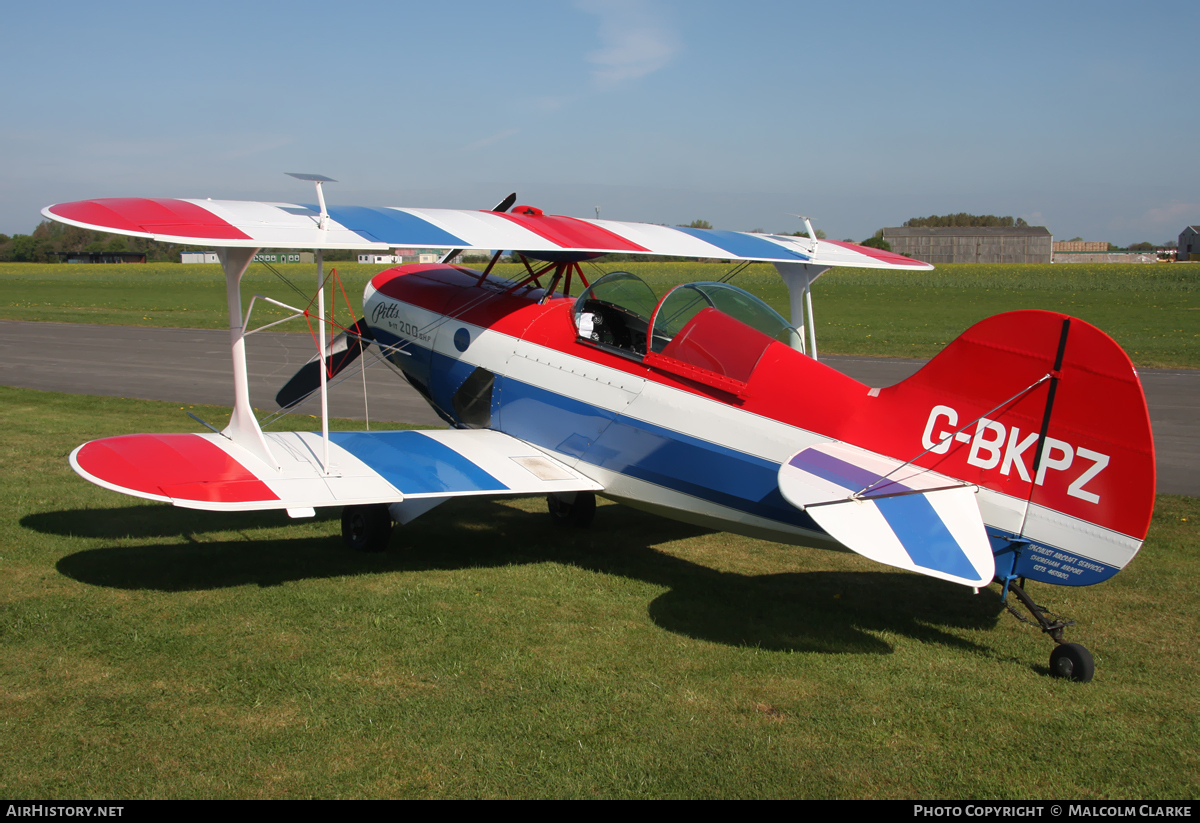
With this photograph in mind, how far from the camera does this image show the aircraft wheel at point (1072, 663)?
4730 millimetres

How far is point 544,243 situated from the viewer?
674cm

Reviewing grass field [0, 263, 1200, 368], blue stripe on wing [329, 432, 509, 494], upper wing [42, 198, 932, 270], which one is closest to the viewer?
upper wing [42, 198, 932, 270]

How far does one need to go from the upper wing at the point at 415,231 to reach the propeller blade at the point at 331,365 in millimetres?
2198

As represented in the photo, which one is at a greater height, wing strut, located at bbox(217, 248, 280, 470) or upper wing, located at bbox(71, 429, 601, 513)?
wing strut, located at bbox(217, 248, 280, 470)

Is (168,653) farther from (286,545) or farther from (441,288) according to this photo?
(441,288)

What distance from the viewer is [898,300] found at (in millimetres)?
41875

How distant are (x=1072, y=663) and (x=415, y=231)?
15.9 feet

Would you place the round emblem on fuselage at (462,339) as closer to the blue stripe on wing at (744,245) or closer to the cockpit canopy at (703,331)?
the cockpit canopy at (703,331)

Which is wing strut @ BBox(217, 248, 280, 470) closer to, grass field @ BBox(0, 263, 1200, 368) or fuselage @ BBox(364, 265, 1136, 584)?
fuselage @ BBox(364, 265, 1136, 584)

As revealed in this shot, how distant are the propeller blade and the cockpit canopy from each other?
9.51 feet

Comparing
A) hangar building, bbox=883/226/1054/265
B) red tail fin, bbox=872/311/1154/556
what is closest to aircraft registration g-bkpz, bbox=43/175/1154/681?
red tail fin, bbox=872/311/1154/556

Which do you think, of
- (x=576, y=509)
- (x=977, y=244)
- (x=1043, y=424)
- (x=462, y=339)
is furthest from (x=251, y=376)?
(x=977, y=244)

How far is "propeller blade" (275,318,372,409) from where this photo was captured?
8.55m

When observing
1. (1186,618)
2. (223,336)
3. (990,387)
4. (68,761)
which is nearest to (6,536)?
(68,761)
